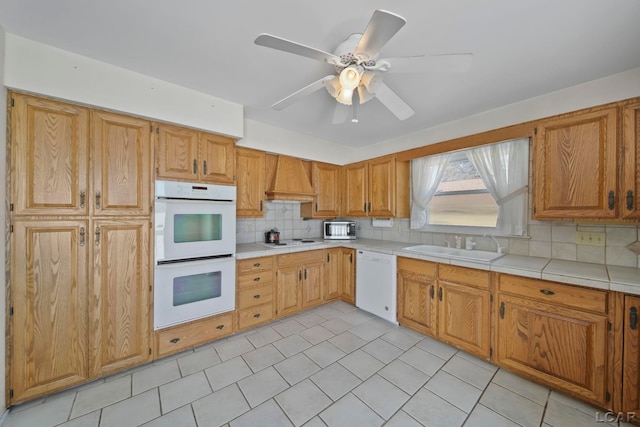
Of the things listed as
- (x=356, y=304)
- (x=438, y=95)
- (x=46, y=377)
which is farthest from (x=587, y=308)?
(x=46, y=377)

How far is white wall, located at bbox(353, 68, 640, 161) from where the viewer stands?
5.81ft

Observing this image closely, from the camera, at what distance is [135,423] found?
4.75ft

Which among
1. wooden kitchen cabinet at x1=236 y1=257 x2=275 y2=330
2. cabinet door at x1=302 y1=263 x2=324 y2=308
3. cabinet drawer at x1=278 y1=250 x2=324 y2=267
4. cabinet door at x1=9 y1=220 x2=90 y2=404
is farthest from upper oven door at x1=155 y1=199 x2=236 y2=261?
cabinet door at x1=302 y1=263 x2=324 y2=308

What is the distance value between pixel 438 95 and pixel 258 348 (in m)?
2.86

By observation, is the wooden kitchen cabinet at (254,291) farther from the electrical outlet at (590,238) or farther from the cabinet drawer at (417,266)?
the electrical outlet at (590,238)

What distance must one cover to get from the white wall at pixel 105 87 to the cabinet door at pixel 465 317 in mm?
2688

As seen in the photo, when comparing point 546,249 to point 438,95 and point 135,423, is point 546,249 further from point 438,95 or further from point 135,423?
point 135,423

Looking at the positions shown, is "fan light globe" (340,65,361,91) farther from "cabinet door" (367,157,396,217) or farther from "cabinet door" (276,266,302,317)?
"cabinet door" (276,266,302,317)

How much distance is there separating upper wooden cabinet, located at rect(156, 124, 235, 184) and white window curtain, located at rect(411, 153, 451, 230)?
229 centimetres

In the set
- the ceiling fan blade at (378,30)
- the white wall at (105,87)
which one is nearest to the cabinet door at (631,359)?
the ceiling fan blade at (378,30)

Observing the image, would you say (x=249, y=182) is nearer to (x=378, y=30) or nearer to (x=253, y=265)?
(x=253, y=265)

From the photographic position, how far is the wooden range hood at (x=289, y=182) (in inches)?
119

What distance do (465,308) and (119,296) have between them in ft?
9.66

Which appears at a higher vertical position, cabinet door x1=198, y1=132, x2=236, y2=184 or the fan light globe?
the fan light globe
